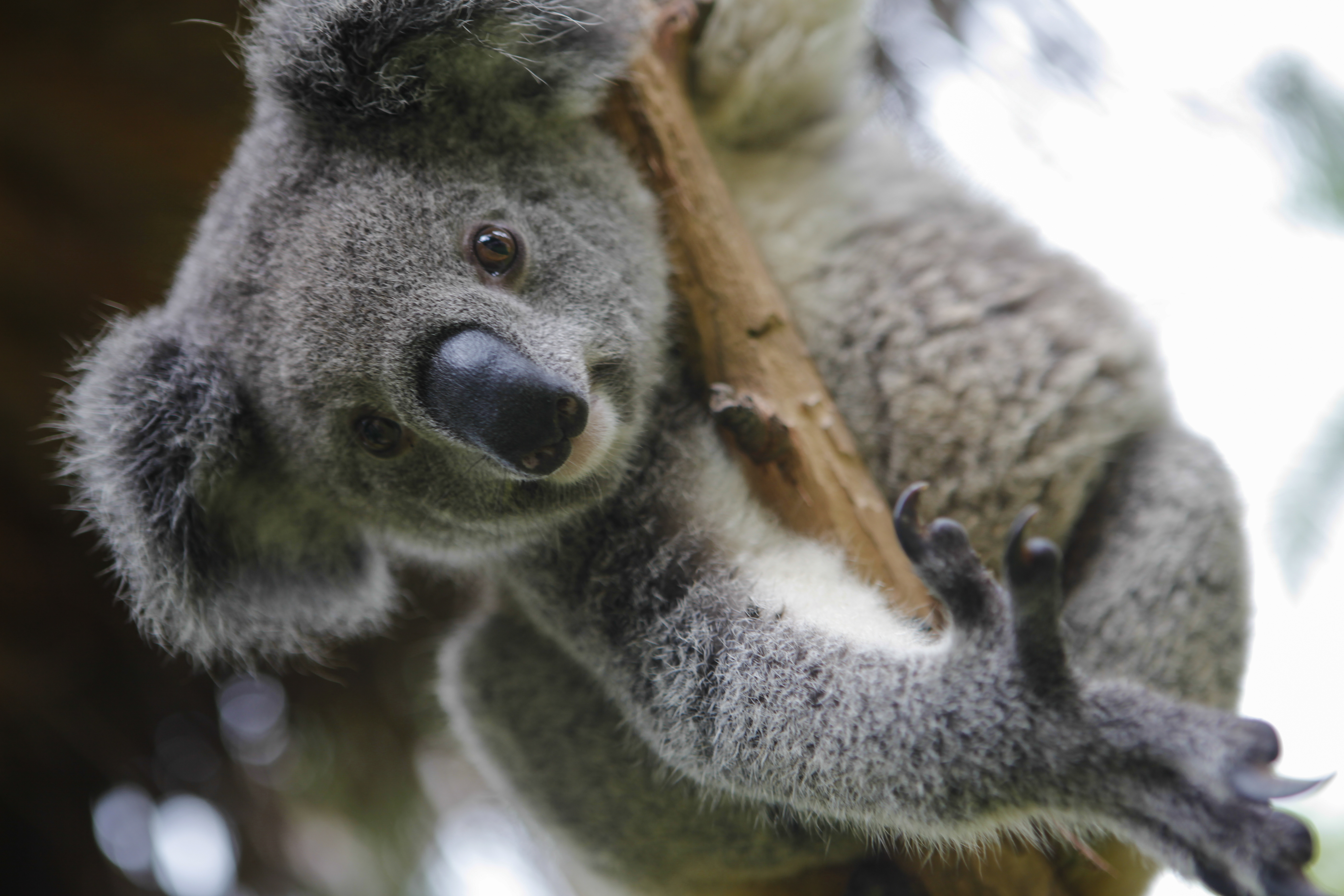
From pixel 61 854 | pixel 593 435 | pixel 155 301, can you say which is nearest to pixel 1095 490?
pixel 593 435

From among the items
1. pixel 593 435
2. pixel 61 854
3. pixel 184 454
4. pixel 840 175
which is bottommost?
pixel 61 854

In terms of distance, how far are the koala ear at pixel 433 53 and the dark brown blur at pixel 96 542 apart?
0.33 m

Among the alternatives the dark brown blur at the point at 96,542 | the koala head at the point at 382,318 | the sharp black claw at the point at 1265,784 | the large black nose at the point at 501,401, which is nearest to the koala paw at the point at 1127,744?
the sharp black claw at the point at 1265,784

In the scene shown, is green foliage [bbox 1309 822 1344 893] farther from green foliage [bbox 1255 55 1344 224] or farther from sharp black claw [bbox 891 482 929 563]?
sharp black claw [bbox 891 482 929 563]

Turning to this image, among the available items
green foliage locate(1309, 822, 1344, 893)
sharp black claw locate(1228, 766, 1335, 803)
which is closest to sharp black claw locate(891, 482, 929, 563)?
sharp black claw locate(1228, 766, 1335, 803)

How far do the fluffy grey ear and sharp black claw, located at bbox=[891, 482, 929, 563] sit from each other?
120cm

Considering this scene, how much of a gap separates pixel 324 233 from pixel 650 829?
1550mm

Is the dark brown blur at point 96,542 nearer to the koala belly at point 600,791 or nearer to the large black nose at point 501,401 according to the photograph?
the koala belly at point 600,791

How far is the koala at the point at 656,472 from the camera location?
160 cm

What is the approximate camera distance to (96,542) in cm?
266

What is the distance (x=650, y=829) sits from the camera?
7.64 ft

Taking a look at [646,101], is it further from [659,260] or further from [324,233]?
[324,233]

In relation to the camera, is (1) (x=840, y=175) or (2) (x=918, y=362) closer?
(2) (x=918, y=362)

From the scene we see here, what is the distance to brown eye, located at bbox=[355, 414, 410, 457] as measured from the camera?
182cm
